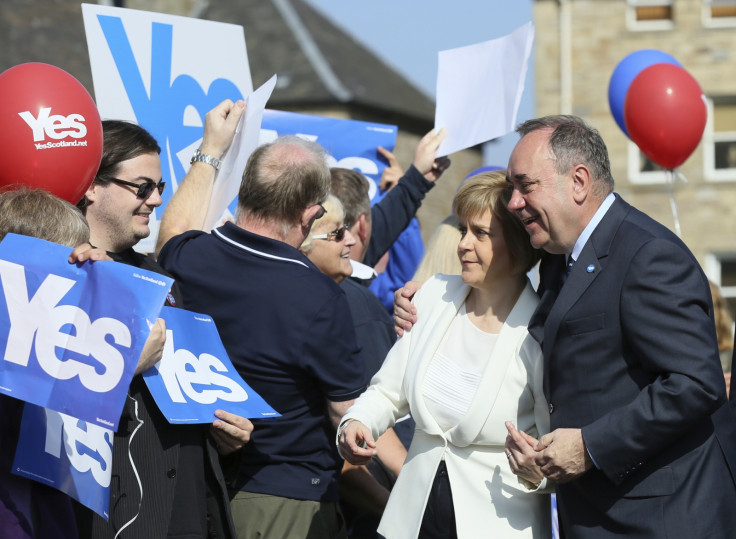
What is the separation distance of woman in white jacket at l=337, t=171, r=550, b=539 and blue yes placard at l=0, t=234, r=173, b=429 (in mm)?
915

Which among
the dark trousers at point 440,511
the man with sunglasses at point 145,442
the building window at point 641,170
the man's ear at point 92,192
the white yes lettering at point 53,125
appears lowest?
the building window at point 641,170

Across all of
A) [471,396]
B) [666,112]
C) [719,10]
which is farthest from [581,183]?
[719,10]

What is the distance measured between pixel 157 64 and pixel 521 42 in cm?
165

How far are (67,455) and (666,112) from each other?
4.93 m

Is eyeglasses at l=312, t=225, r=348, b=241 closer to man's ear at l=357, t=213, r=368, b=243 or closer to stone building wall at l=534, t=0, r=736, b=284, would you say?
man's ear at l=357, t=213, r=368, b=243

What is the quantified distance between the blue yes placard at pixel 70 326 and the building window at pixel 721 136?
922 inches

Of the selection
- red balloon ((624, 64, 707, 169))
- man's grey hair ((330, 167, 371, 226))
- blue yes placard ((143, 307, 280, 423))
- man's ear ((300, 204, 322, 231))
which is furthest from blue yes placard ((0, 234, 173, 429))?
red balloon ((624, 64, 707, 169))

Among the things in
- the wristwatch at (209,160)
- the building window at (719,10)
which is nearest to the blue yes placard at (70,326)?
the wristwatch at (209,160)

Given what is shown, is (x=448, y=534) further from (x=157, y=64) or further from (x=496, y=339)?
(x=157, y=64)

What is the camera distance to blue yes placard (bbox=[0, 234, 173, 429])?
2980 millimetres

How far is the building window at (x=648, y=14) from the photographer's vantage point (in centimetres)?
2506

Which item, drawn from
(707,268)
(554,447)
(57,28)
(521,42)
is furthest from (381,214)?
(57,28)

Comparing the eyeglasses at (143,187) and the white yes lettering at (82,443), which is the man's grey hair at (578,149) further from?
the white yes lettering at (82,443)

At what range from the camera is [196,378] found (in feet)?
11.8
